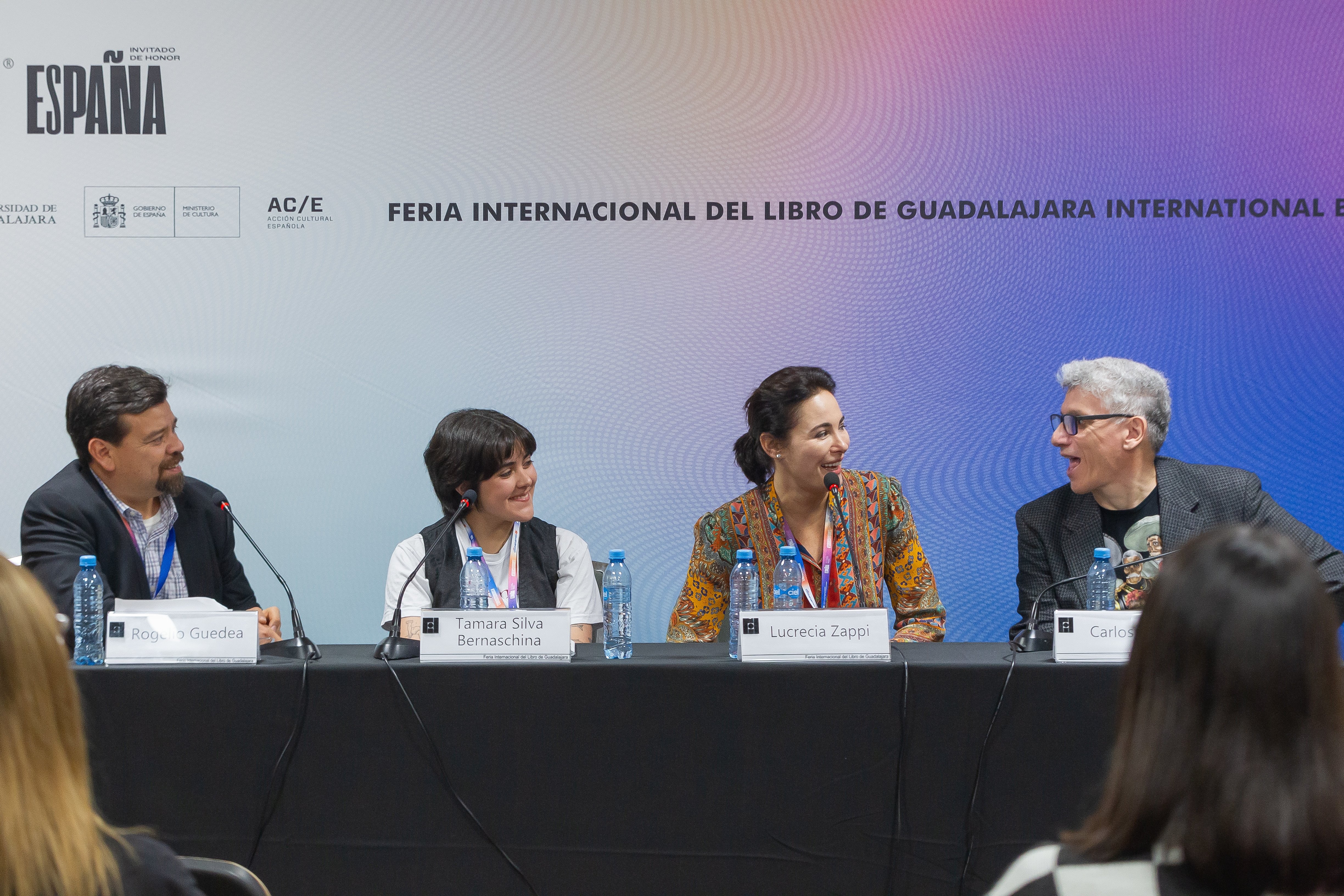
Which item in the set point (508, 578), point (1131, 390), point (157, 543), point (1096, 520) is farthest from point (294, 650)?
point (1131, 390)

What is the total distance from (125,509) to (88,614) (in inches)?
21.0

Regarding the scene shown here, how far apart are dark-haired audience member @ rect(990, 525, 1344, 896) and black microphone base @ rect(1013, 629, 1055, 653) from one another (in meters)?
1.32

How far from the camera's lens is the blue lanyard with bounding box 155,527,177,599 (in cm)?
278

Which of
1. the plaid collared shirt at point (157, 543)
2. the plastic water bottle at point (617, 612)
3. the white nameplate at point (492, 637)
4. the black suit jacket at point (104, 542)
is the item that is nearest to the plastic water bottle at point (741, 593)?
the plastic water bottle at point (617, 612)

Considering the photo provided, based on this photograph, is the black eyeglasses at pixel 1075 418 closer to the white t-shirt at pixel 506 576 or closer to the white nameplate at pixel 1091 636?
the white nameplate at pixel 1091 636

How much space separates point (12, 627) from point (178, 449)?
82.5 inches

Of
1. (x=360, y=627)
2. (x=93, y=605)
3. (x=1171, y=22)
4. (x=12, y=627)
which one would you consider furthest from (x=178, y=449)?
(x=1171, y=22)

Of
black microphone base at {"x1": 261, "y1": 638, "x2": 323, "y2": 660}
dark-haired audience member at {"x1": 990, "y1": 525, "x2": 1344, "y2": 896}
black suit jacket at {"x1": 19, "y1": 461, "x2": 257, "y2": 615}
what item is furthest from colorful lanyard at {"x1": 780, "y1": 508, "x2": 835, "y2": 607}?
dark-haired audience member at {"x1": 990, "y1": 525, "x2": 1344, "y2": 896}

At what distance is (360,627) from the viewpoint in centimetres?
344

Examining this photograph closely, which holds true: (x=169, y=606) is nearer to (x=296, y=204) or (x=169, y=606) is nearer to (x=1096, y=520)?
(x=296, y=204)

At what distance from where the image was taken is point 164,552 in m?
2.80

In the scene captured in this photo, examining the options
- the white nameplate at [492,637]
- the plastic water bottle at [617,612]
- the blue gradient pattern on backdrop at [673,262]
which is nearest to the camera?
the white nameplate at [492,637]

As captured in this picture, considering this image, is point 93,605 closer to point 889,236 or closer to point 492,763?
point 492,763

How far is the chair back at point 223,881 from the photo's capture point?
1180 millimetres
